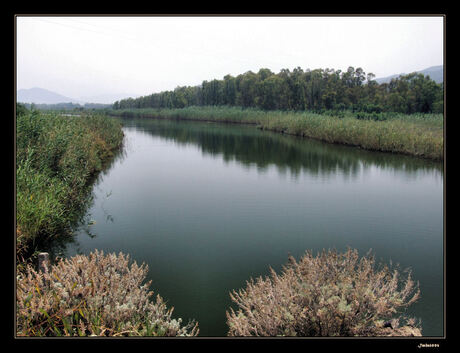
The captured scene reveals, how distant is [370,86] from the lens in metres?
42.3

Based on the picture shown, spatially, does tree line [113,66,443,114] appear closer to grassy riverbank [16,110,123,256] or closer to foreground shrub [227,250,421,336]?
grassy riverbank [16,110,123,256]

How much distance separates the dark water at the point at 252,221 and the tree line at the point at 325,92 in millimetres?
19250

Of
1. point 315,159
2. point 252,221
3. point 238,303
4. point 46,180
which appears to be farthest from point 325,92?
point 238,303

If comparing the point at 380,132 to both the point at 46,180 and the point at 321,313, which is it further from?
the point at 321,313

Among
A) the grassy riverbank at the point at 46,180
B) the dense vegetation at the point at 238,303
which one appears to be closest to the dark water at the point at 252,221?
the grassy riverbank at the point at 46,180

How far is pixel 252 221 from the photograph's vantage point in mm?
8336

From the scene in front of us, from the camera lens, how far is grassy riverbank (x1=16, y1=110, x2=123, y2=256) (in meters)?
5.95

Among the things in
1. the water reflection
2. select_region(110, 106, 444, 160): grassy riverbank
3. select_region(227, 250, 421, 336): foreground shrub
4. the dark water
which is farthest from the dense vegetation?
select_region(110, 106, 444, 160): grassy riverbank

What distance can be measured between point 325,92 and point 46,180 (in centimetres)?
4002

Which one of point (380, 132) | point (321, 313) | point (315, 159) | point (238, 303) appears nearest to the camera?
point (321, 313)

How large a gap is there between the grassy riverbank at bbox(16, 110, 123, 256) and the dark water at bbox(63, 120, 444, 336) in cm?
56

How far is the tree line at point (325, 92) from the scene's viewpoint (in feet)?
106
